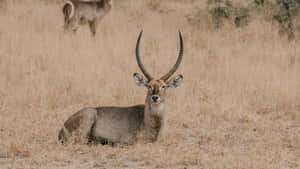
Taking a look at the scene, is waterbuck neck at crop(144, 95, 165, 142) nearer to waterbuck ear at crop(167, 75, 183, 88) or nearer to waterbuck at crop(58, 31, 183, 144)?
waterbuck at crop(58, 31, 183, 144)

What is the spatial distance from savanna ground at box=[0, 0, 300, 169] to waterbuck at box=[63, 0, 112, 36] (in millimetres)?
265

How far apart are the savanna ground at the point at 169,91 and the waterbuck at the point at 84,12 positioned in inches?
10.4

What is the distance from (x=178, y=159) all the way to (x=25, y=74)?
4627 mm

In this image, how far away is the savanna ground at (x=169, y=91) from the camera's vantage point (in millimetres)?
6078

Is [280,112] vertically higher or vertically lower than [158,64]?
lower

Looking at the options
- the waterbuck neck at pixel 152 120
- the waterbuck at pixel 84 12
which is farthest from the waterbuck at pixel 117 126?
the waterbuck at pixel 84 12

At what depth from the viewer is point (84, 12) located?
13555mm

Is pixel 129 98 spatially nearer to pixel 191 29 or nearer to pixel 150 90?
pixel 150 90

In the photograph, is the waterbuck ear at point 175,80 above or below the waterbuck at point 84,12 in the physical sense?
below

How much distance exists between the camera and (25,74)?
976cm

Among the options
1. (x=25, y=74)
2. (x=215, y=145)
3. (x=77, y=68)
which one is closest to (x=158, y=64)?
(x=77, y=68)

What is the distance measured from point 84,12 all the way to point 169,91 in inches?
202

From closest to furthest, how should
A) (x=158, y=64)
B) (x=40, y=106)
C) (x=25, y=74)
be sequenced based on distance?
(x=40, y=106) < (x=25, y=74) < (x=158, y=64)

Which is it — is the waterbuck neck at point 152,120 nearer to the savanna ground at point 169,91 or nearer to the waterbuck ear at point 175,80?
the savanna ground at point 169,91
